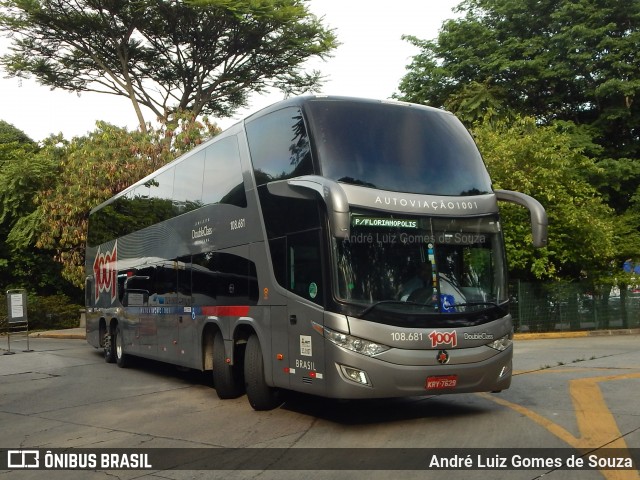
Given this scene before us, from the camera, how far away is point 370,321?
8.71m

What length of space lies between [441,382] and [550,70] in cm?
2570

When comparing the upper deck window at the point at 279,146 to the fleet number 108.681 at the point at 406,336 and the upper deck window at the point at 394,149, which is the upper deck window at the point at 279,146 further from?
the fleet number 108.681 at the point at 406,336

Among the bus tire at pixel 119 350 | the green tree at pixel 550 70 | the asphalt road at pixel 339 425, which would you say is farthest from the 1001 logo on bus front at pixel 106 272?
the green tree at pixel 550 70

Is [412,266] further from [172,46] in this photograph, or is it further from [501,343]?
[172,46]

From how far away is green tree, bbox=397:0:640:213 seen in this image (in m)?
30.9

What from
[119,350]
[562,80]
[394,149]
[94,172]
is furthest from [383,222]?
[562,80]

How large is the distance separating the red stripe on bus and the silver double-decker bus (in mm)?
43

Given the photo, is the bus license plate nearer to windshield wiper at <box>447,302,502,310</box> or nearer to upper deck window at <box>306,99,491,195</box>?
windshield wiper at <box>447,302,502,310</box>

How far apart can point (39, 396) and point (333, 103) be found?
7832 millimetres

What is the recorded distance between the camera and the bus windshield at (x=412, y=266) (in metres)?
8.84

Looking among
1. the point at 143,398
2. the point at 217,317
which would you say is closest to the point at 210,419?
A: the point at 217,317

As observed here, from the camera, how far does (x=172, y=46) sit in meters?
33.9

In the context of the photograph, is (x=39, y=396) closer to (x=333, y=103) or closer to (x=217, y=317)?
(x=217, y=317)

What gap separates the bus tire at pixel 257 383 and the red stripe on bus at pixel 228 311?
45 centimetres
